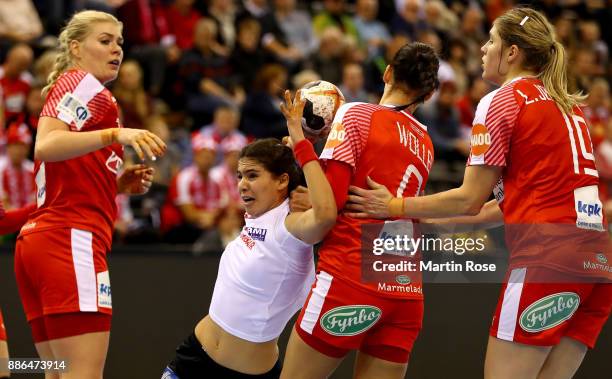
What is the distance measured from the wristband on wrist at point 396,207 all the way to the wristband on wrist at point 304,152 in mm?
359

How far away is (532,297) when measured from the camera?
3.80 m

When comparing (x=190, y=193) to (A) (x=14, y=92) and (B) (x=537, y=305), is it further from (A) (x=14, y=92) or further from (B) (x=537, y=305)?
(B) (x=537, y=305)

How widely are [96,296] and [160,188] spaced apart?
509 cm

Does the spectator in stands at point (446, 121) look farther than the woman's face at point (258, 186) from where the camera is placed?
Yes

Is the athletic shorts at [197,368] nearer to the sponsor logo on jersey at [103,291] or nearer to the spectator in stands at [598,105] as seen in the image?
the sponsor logo on jersey at [103,291]

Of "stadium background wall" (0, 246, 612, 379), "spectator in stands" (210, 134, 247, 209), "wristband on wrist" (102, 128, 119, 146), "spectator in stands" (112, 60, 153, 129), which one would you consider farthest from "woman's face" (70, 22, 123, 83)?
"spectator in stands" (112, 60, 153, 129)

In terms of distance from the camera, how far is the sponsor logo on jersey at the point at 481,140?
3850 mm

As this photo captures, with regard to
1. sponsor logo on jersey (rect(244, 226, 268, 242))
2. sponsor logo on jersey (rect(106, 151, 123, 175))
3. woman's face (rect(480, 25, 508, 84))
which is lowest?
sponsor logo on jersey (rect(244, 226, 268, 242))

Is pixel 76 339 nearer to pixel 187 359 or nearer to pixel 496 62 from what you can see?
pixel 187 359

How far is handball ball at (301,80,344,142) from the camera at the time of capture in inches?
166

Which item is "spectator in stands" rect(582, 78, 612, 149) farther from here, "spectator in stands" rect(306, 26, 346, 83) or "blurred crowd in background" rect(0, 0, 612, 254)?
"spectator in stands" rect(306, 26, 346, 83)

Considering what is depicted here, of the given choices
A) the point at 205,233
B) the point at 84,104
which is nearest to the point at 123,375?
the point at 205,233

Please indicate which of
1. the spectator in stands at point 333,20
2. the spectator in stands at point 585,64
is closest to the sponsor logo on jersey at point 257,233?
the spectator in stands at point 333,20

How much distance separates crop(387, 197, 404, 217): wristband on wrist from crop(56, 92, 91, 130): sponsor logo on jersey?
57.5 inches
